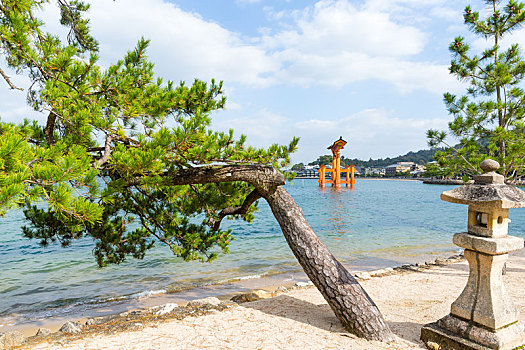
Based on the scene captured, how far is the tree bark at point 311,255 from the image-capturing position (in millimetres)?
3646

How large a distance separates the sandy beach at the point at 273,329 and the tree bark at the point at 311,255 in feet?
0.70

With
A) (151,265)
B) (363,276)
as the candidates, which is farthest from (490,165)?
(151,265)

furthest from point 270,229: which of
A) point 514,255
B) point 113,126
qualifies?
point 113,126

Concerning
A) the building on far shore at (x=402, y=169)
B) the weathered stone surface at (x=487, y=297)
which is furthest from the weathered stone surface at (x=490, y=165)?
the building on far shore at (x=402, y=169)

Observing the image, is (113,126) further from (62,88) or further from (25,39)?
(25,39)

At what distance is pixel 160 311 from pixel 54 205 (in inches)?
121

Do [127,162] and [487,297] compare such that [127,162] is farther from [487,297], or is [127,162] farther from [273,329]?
[487,297]

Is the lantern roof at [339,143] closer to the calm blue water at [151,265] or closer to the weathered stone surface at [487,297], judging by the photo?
the calm blue water at [151,265]

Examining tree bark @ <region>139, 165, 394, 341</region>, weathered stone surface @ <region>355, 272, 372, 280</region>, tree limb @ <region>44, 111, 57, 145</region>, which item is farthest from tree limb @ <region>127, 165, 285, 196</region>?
weathered stone surface @ <region>355, 272, 372, 280</region>

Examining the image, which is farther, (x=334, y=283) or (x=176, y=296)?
(x=176, y=296)

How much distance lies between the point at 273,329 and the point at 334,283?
97cm

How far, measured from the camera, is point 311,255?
382cm

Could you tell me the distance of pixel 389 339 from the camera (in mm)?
3607

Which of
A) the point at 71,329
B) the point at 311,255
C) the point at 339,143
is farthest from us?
the point at 339,143
